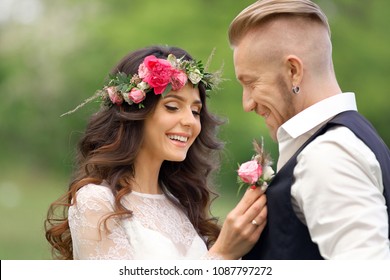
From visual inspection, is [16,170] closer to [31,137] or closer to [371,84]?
[31,137]

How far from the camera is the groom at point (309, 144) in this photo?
232 cm

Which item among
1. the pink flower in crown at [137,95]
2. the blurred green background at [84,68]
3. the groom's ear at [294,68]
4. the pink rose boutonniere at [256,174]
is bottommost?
the pink rose boutonniere at [256,174]

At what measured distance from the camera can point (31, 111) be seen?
1869cm

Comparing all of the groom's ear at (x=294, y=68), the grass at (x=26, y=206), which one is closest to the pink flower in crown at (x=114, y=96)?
the groom's ear at (x=294, y=68)

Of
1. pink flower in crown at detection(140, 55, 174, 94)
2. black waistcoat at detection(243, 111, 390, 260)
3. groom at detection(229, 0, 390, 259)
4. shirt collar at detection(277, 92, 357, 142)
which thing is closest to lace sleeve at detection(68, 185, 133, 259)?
pink flower in crown at detection(140, 55, 174, 94)

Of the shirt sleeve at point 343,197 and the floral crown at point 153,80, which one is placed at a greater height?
the floral crown at point 153,80

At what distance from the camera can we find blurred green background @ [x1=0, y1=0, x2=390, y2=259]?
15.0 metres

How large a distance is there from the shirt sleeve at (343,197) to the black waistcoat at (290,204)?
0.07 metres

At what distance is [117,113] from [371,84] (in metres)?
12.7

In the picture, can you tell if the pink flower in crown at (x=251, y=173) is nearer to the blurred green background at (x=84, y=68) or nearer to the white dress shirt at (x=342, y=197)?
the white dress shirt at (x=342, y=197)

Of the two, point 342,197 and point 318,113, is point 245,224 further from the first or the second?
point 342,197

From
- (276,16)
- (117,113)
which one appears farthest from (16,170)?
(276,16)

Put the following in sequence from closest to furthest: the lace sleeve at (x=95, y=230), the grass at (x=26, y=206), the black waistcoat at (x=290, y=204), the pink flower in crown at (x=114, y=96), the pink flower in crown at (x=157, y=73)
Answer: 1. the black waistcoat at (x=290, y=204)
2. the lace sleeve at (x=95, y=230)
3. the pink flower in crown at (x=157, y=73)
4. the pink flower in crown at (x=114, y=96)
5. the grass at (x=26, y=206)

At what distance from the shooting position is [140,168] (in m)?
3.86
